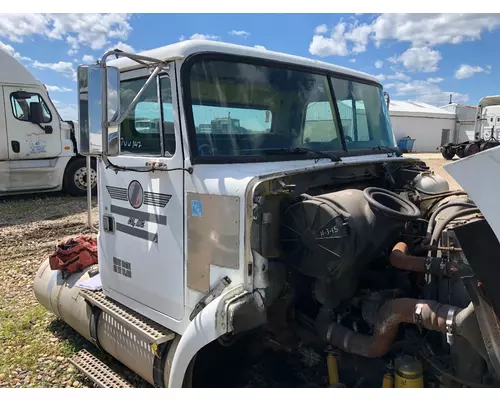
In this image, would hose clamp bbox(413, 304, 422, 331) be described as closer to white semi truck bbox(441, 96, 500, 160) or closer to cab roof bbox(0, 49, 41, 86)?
cab roof bbox(0, 49, 41, 86)

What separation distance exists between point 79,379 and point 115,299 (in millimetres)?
805

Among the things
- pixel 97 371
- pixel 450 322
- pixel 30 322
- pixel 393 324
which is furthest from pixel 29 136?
pixel 450 322

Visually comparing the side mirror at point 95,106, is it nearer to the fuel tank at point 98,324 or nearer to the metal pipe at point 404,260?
the fuel tank at point 98,324

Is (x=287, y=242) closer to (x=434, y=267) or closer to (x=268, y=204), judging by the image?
(x=268, y=204)

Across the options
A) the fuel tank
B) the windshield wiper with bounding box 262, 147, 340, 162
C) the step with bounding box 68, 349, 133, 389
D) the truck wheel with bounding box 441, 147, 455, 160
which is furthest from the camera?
the truck wheel with bounding box 441, 147, 455, 160

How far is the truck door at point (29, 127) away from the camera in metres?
10.5

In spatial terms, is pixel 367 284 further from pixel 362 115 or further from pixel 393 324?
pixel 362 115

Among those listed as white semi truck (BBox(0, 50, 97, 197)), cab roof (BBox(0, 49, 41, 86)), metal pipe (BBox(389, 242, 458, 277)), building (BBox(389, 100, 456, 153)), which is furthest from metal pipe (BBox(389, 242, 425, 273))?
building (BBox(389, 100, 456, 153))

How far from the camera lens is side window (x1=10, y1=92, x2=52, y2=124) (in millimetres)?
10594

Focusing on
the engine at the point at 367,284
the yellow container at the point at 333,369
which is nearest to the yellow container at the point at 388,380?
the engine at the point at 367,284

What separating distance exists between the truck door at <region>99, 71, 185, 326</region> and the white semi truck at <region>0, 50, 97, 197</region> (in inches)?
314

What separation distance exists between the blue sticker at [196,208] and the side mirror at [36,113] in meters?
9.56

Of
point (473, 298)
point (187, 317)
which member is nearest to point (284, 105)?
point (187, 317)

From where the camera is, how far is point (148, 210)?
117 inches
